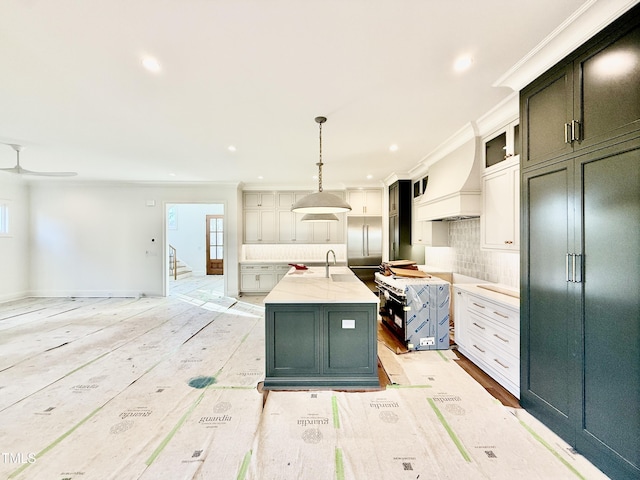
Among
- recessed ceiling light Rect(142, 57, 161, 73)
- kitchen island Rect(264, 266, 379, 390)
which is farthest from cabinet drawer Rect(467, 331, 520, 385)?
recessed ceiling light Rect(142, 57, 161, 73)

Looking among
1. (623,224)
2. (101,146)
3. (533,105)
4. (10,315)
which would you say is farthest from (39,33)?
(10,315)

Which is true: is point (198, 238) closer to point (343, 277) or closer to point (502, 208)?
point (343, 277)

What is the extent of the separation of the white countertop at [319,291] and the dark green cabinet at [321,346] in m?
0.08

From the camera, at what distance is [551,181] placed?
1986 millimetres

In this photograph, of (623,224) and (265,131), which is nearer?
(623,224)

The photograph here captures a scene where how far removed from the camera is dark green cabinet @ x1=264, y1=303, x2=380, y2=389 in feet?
8.63

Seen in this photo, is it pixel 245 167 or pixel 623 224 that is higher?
pixel 245 167

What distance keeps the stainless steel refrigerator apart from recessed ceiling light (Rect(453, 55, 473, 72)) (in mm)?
4536

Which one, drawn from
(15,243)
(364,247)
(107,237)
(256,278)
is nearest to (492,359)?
(364,247)

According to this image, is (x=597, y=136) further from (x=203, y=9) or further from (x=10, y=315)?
(x=10, y=315)

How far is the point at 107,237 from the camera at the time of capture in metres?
6.64

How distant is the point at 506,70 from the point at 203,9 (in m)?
2.17

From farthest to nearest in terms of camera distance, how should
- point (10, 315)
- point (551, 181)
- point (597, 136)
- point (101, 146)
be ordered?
point (10, 315), point (101, 146), point (551, 181), point (597, 136)

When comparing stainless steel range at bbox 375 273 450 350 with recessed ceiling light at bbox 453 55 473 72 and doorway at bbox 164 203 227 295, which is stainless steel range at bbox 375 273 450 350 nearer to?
recessed ceiling light at bbox 453 55 473 72
